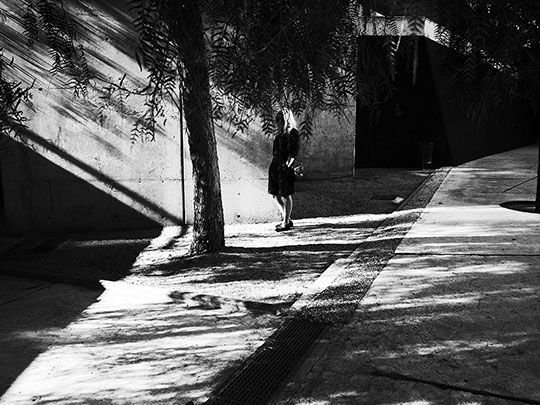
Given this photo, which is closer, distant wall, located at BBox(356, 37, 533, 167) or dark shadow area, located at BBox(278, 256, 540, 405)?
dark shadow area, located at BBox(278, 256, 540, 405)

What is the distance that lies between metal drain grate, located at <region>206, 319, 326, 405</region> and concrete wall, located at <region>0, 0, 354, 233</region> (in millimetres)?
4390

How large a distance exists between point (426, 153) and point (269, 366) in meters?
12.0

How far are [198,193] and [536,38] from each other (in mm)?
5956

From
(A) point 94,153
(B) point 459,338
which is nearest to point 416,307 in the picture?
(B) point 459,338

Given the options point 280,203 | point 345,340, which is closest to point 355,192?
point 280,203

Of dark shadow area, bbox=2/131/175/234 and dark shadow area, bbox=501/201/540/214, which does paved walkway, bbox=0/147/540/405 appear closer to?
dark shadow area, bbox=501/201/540/214

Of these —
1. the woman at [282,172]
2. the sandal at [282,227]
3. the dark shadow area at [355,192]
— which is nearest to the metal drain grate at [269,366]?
the woman at [282,172]

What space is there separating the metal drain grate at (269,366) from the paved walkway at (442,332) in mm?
113

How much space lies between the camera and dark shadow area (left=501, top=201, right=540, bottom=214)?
8.49m

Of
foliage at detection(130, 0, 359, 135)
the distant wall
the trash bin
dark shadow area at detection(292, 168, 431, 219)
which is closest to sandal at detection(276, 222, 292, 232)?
dark shadow area at detection(292, 168, 431, 219)

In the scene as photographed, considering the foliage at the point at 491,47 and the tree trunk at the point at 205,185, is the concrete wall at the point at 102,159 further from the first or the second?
the foliage at the point at 491,47

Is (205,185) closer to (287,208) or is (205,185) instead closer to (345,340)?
(287,208)

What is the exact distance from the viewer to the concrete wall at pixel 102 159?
8.29 metres

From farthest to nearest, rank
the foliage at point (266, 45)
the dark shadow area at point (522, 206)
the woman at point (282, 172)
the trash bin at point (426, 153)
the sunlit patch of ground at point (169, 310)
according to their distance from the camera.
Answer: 1. the trash bin at point (426, 153)
2. the dark shadow area at point (522, 206)
3. the woman at point (282, 172)
4. the sunlit patch of ground at point (169, 310)
5. the foliage at point (266, 45)
